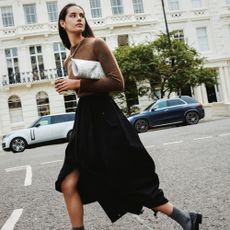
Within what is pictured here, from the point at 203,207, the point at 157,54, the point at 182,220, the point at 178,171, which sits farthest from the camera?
the point at 157,54

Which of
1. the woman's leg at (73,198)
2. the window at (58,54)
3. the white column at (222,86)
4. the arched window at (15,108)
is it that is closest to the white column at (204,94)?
the white column at (222,86)

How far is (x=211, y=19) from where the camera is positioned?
32.2 metres

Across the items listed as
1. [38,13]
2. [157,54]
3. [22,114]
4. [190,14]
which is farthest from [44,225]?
[190,14]

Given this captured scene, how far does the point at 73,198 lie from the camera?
2.48 m

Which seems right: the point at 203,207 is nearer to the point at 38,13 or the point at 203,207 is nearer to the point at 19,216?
the point at 19,216

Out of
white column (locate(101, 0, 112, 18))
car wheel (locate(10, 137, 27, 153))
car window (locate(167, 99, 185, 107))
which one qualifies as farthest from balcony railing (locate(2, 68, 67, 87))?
car window (locate(167, 99, 185, 107))

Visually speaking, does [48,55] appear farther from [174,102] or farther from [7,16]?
[174,102]

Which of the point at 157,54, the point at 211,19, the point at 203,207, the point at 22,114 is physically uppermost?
the point at 211,19

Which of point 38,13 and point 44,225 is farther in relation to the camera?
point 38,13

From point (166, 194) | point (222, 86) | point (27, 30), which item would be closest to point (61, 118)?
point (27, 30)

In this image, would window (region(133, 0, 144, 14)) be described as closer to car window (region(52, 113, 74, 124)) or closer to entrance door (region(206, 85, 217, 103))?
entrance door (region(206, 85, 217, 103))

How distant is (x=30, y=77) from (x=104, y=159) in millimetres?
27443

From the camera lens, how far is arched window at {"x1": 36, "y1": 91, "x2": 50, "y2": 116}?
29.0m

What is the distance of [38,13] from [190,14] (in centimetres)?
1290
